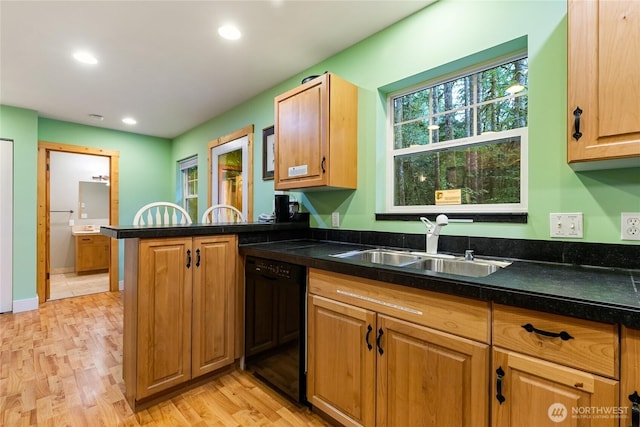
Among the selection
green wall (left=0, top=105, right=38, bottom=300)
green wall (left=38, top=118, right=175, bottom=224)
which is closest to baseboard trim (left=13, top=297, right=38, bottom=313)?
green wall (left=0, top=105, right=38, bottom=300)

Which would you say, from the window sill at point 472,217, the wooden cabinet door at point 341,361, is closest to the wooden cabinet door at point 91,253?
the wooden cabinet door at point 341,361

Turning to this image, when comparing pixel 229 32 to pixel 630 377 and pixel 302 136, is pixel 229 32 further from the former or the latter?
pixel 630 377

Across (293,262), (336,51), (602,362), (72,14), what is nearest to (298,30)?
(336,51)

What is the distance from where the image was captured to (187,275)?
1958 millimetres

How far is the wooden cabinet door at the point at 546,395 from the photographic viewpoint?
87 centimetres

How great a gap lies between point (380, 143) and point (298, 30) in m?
1.01

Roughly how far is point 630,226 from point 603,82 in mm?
623

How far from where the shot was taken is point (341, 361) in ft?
5.05

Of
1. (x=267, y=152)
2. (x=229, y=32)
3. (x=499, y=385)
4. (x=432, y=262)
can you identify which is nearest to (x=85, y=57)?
(x=229, y=32)

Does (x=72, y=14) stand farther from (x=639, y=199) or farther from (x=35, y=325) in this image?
(x=639, y=199)

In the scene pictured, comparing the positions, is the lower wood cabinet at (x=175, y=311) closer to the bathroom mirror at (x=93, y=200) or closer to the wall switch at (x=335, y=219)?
the wall switch at (x=335, y=219)

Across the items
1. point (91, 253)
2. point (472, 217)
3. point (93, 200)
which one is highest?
point (93, 200)

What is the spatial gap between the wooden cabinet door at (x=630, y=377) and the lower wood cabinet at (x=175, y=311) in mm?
1984

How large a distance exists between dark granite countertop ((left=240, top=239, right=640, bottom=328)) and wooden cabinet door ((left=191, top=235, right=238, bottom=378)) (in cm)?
93
